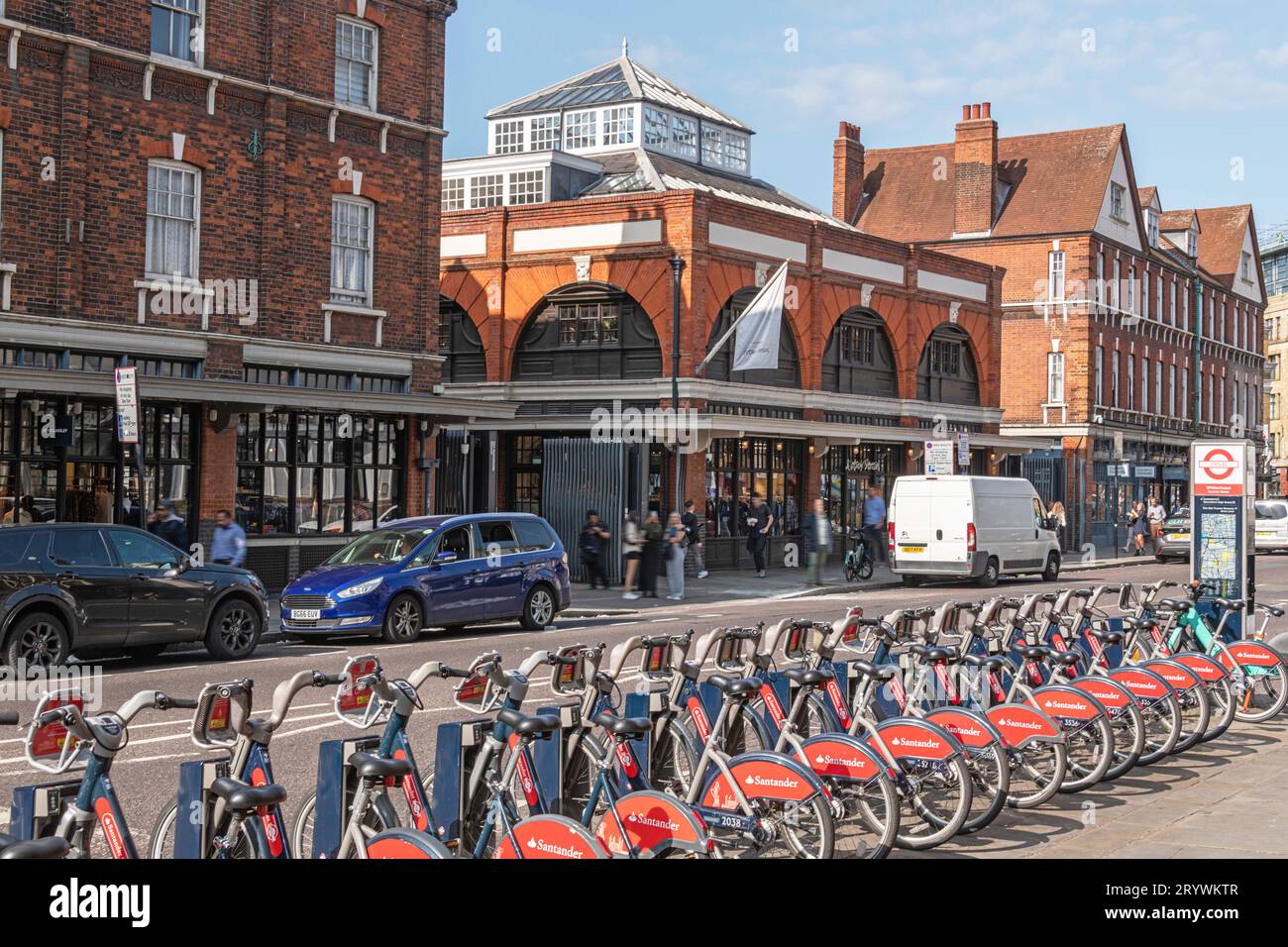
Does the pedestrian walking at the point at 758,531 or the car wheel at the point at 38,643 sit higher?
the pedestrian walking at the point at 758,531

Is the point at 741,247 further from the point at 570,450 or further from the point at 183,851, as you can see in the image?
the point at 183,851

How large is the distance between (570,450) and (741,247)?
7.59m

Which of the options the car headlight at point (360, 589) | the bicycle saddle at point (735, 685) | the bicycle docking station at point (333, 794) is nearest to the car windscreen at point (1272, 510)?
the car headlight at point (360, 589)

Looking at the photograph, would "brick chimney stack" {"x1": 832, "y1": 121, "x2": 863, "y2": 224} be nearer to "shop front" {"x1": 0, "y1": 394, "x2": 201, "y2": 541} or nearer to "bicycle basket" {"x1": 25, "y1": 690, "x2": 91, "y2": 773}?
"shop front" {"x1": 0, "y1": 394, "x2": 201, "y2": 541}

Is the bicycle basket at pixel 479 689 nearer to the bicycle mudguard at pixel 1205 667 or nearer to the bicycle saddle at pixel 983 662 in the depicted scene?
the bicycle saddle at pixel 983 662

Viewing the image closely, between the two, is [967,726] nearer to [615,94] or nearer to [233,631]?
[233,631]

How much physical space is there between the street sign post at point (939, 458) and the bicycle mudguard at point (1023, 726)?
842 inches

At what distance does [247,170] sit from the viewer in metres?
23.6

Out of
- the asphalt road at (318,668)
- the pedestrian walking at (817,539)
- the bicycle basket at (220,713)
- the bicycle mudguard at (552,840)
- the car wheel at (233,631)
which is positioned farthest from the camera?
the pedestrian walking at (817,539)

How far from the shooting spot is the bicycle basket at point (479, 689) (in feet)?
22.1

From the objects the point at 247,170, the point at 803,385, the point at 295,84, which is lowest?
the point at 803,385

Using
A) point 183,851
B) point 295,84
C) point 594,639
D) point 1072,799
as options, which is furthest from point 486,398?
point 183,851

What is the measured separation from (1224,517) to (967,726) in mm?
7329

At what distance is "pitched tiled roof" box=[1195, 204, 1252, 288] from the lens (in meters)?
68.1
